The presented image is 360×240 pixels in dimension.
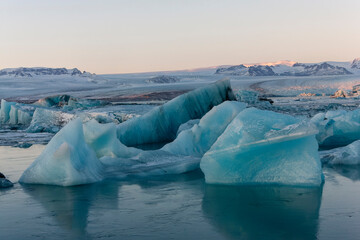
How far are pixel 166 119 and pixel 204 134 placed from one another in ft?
9.73

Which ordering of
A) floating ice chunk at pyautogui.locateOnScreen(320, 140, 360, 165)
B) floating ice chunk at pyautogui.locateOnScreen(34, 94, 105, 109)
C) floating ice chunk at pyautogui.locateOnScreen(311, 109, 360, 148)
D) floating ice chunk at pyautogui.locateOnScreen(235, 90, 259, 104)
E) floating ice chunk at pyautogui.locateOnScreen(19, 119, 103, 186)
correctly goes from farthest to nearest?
1. floating ice chunk at pyautogui.locateOnScreen(235, 90, 259, 104)
2. floating ice chunk at pyautogui.locateOnScreen(34, 94, 105, 109)
3. floating ice chunk at pyautogui.locateOnScreen(311, 109, 360, 148)
4. floating ice chunk at pyautogui.locateOnScreen(320, 140, 360, 165)
5. floating ice chunk at pyautogui.locateOnScreen(19, 119, 103, 186)

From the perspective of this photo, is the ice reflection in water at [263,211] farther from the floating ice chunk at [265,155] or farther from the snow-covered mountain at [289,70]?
the snow-covered mountain at [289,70]

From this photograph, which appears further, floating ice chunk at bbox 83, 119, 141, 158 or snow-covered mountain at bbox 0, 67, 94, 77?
snow-covered mountain at bbox 0, 67, 94, 77

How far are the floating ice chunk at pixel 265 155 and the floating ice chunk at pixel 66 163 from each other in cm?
142

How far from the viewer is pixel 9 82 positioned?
187 ft

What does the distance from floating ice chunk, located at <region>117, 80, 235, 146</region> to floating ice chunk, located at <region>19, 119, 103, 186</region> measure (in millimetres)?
4282

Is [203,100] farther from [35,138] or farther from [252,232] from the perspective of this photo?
[252,232]

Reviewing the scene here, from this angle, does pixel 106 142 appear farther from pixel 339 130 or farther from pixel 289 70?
pixel 289 70

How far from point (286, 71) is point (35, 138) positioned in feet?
268

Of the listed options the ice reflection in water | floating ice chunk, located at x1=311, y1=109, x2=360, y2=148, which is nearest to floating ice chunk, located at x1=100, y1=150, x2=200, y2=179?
the ice reflection in water

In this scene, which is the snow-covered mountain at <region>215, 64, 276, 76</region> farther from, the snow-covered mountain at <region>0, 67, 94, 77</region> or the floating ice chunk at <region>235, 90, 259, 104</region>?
the floating ice chunk at <region>235, 90, 259, 104</region>

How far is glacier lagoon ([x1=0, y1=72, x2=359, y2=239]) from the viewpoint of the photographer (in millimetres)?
3619

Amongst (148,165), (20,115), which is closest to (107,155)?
(148,165)

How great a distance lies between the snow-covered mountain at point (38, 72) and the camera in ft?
261
